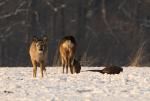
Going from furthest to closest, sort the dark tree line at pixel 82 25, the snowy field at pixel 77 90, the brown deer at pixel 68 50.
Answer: the dark tree line at pixel 82 25
the brown deer at pixel 68 50
the snowy field at pixel 77 90

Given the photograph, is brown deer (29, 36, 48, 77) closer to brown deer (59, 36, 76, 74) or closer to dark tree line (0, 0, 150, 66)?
brown deer (59, 36, 76, 74)

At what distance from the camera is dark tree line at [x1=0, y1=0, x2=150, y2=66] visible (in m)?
44.8

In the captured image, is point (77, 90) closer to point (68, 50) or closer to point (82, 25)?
point (68, 50)

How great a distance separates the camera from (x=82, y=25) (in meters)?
46.3

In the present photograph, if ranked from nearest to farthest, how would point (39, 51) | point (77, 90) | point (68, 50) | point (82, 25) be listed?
1. point (77, 90)
2. point (39, 51)
3. point (68, 50)
4. point (82, 25)

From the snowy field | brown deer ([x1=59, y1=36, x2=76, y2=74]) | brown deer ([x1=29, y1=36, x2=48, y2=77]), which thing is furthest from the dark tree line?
the snowy field

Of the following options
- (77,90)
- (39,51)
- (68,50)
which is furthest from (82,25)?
(77,90)

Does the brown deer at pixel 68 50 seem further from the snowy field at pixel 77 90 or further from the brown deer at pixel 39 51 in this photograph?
the snowy field at pixel 77 90

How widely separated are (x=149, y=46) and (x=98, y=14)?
5.45 metres

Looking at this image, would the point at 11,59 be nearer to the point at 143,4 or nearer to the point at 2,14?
the point at 2,14

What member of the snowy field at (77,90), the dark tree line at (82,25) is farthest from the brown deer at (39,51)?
the dark tree line at (82,25)

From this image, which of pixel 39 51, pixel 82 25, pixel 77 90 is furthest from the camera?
pixel 82 25

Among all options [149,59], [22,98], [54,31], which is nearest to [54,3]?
[54,31]

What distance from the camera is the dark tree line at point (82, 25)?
4478 cm
